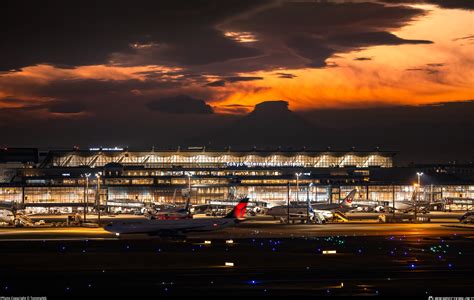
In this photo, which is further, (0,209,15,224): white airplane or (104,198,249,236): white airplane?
(0,209,15,224): white airplane

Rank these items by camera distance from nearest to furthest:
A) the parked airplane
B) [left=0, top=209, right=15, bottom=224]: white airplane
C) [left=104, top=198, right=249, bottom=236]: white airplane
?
[left=104, top=198, right=249, bottom=236]: white airplane → [left=0, top=209, right=15, bottom=224]: white airplane → the parked airplane

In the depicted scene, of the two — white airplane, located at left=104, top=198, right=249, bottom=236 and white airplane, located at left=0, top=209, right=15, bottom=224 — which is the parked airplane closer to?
white airplane, located at left=104, top=198, right=249, bottom=236

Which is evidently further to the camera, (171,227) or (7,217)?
(7,217)

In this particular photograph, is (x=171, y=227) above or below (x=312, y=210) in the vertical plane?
below

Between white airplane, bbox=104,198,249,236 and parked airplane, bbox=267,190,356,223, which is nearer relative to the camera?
white airplane, bbox=104,198,249,236

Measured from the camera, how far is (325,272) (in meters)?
55.8

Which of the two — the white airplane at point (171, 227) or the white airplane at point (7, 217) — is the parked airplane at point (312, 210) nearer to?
the white airplane at point (171, 227)

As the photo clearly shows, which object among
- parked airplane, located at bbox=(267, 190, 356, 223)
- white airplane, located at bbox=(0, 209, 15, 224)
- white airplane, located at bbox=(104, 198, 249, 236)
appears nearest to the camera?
white airplane, located at bbox=(104, 198, 249, 236)

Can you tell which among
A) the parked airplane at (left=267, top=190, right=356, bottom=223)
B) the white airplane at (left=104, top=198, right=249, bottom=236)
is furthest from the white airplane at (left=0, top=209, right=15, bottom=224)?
the parked airplane at (left=267, top=190, right=356, bottom=223)

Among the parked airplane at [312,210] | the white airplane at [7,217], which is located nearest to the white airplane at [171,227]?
the white airplane at [7,217]

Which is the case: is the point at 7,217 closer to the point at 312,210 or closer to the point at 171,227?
the point at 171,227

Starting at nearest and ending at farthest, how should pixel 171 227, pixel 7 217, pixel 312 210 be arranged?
pixel 171 227 → pixel 7 217 → pixel 312 210

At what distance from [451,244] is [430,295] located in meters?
39.6

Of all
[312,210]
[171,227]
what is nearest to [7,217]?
[171,227]
